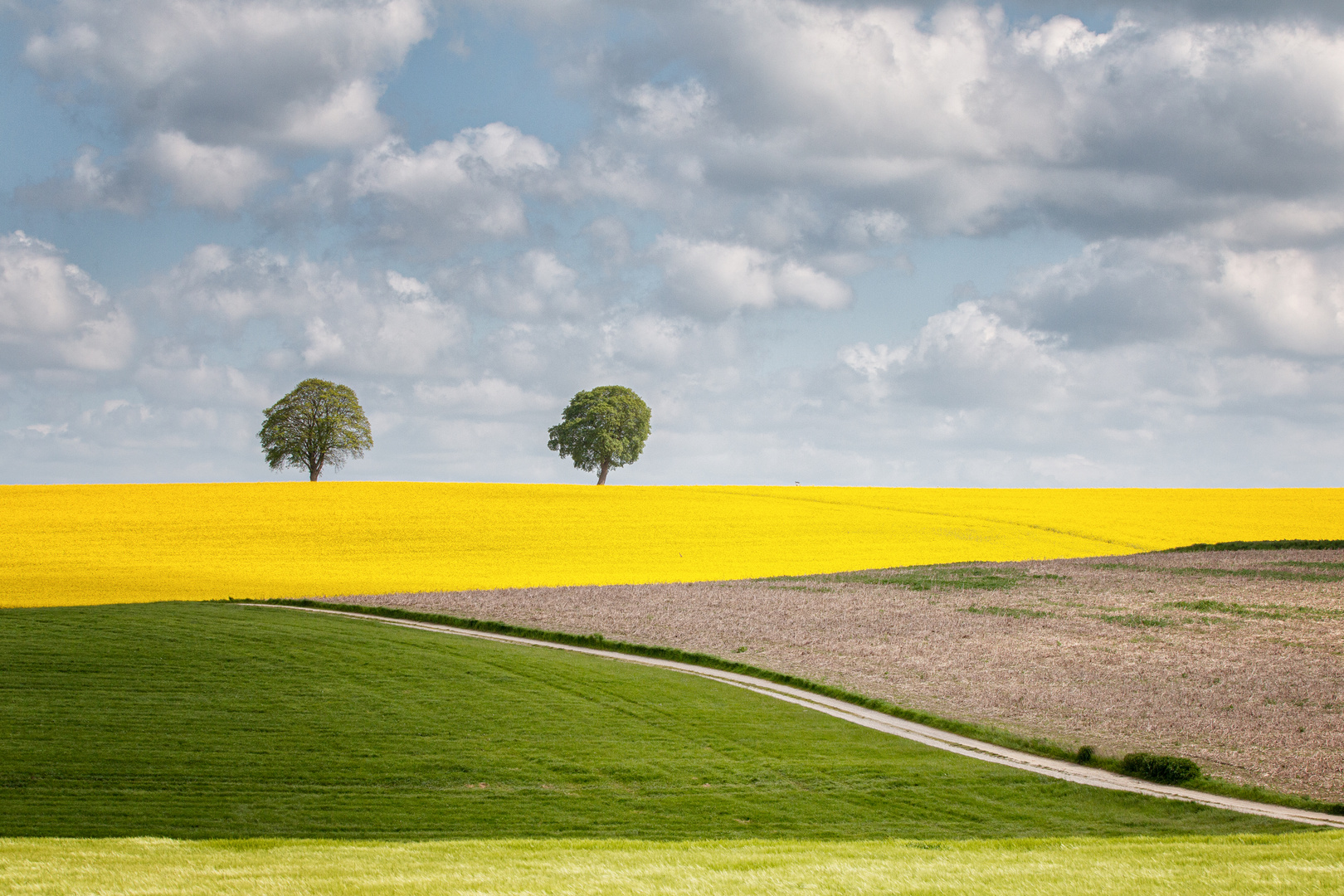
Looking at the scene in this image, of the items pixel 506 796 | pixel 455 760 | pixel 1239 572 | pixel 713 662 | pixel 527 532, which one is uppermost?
pixel 527 532

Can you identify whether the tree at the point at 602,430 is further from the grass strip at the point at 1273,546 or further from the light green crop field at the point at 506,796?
the light green crop field at the point at 506,796

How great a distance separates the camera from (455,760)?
18312mm

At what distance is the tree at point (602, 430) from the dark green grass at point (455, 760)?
58204mm

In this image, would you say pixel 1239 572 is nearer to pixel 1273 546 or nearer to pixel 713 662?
pixel 1273 546

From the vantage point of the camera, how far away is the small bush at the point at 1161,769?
18125 mm

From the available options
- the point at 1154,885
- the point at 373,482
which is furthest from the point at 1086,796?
the point at 373,482

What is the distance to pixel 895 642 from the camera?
31094 millimetres

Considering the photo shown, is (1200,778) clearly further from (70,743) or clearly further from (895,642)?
(70,743)

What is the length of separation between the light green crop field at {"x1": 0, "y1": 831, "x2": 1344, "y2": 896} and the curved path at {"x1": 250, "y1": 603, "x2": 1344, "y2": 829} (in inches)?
143

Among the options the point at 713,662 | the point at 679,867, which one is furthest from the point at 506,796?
the point at 713,662

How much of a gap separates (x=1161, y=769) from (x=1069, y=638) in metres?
13.7

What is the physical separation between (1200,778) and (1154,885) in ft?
30.1

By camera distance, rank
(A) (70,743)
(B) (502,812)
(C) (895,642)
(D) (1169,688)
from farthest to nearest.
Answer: (C) (895,642) → (D) (1169,688) → (A) (70,743) → (B) (502,812)

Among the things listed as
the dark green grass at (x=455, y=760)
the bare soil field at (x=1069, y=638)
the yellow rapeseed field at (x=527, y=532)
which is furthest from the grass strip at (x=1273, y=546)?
the dark green grass at (x=455, y=760)
